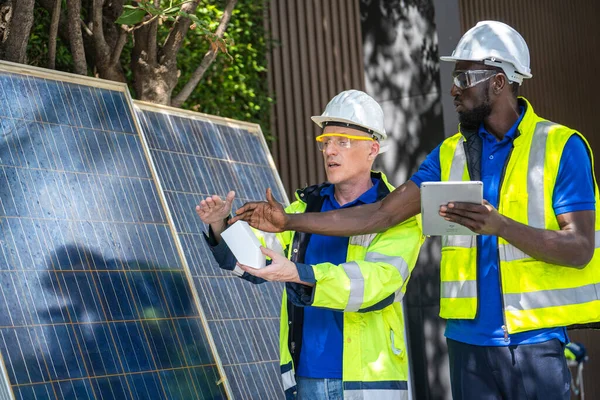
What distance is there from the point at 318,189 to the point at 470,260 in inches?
33.8

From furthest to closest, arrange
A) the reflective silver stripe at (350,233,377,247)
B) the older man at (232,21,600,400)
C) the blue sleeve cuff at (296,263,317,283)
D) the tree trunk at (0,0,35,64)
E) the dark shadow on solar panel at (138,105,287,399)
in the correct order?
the tree trunk at (0,0,35,64), the dark shadow on solar panel at (138,105,287,399), the reflective silver stripe at (350,233,377,247), the blue sleeve cuff at (296,263,317,283), the older man at (232,21,600,400)

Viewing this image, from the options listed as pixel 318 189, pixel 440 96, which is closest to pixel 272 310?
pixel 318 189

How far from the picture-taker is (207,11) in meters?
7.59

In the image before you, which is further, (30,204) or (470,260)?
(30,204)

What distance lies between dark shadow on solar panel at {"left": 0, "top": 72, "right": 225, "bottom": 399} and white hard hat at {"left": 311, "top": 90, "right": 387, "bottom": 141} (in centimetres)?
134

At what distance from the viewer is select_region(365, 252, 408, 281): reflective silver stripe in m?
3.87

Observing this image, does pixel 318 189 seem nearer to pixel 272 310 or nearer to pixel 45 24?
pixel 272 310

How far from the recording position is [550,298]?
3.52 m

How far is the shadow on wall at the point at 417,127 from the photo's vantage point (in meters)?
7.71

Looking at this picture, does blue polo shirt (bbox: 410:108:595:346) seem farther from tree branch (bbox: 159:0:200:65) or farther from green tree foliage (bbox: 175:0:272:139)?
green tree foliage (bbox: 175:0:272:139)

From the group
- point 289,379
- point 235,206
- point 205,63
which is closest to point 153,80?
point 205,63

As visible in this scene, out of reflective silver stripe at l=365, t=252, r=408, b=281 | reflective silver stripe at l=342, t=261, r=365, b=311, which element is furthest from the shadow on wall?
reflective silver stripe at l=342, t=261, r=365, b=311

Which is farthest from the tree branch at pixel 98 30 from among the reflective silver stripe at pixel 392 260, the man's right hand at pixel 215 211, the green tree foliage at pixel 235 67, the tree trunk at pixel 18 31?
the reflective silver stripe at pixel 392 260

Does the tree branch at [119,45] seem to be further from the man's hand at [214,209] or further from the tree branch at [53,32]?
the man's hand at [214,209]
